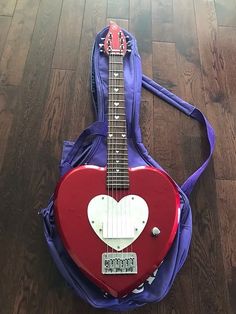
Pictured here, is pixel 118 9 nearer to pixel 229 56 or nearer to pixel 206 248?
pixel 229 56

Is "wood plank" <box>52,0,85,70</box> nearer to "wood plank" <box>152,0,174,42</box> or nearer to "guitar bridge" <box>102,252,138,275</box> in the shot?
"wood plank" <box>152,0,174,42</box>

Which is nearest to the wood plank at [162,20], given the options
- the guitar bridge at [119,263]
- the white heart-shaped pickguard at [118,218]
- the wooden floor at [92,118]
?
the wooden floor at [92,118]

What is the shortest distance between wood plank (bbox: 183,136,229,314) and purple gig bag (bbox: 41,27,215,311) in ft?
0.17

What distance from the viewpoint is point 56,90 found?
1.28 m

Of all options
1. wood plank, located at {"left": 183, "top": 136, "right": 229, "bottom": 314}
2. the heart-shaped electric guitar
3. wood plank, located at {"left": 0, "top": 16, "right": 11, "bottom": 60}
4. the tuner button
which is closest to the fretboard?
the heart-shaped electric guitar

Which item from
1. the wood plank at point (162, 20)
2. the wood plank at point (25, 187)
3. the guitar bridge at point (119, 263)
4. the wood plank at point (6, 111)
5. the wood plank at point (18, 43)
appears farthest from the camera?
the wood plank at point (162, 20)

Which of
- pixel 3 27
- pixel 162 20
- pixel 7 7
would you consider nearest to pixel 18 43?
pixel 3 27

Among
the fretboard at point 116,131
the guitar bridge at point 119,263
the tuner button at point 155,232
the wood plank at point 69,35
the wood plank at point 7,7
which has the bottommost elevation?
the guitar bridge at point 119,263

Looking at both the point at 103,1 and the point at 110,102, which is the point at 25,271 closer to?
the point at 110,102

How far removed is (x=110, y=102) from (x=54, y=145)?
0.24m

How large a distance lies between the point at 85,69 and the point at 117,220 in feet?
2.22

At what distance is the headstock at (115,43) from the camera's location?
1220 mm

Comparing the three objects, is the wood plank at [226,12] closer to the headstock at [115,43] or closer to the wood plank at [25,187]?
the headstock at [115,43]

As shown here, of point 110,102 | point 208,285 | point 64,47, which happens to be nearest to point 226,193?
point 208,285
